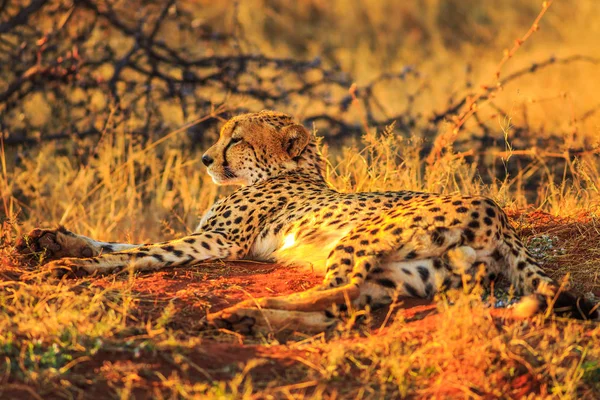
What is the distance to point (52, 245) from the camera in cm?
Result: 399

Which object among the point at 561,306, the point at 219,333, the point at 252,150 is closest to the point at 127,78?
the point at 252,150

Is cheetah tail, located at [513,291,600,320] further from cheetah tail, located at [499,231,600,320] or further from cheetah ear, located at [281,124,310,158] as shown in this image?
cheetah ear, located at [281,124,310,158]

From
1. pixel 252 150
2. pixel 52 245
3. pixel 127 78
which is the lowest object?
pixel 52 245

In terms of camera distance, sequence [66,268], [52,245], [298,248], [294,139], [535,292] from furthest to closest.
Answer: [294,139] → [298,248] → [52,245] → [66,268] → [535,292]

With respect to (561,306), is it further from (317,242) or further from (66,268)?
(66,268)

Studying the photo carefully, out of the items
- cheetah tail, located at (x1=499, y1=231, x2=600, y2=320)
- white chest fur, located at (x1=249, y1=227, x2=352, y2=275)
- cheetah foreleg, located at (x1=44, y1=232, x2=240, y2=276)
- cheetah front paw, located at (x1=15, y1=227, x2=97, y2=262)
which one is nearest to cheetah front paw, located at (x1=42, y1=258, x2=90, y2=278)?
cheetah foreleg, located at (x1=44, y1=232, x2=240, y2=276)

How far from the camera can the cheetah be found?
3.24 metres

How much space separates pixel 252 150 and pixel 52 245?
48.6 inches

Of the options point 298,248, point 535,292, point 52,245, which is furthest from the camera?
point 298,248

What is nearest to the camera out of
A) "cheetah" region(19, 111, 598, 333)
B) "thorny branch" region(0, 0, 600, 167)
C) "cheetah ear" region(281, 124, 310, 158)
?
"cheetah" region(19, 111, 598, 333)

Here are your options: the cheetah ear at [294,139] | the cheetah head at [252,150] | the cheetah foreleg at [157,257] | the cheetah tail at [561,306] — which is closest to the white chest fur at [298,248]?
the cheetah foreleg at [157,257]

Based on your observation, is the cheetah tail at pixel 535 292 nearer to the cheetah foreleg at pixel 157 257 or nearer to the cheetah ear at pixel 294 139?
the cheetah foreleg at pixel 157 257

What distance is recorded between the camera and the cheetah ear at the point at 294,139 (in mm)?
4816

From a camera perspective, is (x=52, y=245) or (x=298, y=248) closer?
(x=52, y=245)
